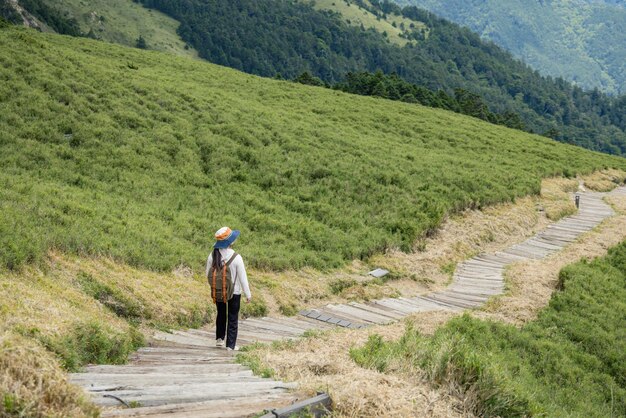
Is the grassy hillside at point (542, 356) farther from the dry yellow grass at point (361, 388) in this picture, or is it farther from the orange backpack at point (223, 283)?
the orange backpack at point (223, 283)

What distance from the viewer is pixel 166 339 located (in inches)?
412

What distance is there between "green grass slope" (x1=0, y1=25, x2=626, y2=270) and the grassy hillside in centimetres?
579

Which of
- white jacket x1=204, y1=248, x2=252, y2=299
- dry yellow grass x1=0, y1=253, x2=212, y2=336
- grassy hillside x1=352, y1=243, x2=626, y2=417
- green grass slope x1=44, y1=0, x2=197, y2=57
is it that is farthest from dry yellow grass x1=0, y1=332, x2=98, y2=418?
green grass slope x1=44, y1=0, x2=197, y2=57

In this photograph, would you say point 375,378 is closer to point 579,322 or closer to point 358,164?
point 579,322

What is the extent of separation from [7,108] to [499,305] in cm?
1835

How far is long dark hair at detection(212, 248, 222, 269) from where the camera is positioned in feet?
33.9

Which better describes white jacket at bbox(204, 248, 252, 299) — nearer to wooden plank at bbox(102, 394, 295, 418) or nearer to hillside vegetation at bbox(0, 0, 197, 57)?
wooden plank at bbox(102, 394, 295, 418)

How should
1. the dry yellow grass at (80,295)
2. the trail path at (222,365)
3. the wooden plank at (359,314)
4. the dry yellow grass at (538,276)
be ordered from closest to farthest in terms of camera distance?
the trail path at (222,365)
the dry yellow grass at (80,295)
the wooden plank at (359,314)
the dry yellow grass at (538,276)

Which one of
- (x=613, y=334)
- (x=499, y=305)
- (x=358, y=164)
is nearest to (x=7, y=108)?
(x=358, y=164)

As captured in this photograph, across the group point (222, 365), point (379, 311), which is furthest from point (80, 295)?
point (379, 311)

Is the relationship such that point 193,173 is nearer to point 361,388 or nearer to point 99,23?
point 361,388

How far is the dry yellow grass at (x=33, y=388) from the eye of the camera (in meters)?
4.62

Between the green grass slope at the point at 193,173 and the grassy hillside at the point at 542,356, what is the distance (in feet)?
19.0

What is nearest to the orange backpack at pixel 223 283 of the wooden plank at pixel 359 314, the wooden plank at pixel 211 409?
the wooden plank at pixel 359 314
